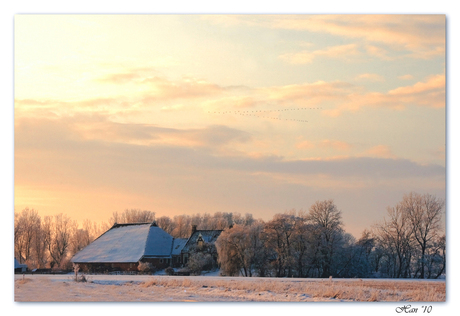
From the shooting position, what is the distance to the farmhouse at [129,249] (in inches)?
2370

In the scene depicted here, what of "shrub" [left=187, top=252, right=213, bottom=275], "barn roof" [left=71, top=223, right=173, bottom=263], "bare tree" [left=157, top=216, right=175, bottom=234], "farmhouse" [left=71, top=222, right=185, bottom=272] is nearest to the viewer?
"shrub" [left=187, top=252, right=213, bottom=275]

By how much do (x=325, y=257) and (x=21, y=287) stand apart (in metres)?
28.8

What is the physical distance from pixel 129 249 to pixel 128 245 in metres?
1.02

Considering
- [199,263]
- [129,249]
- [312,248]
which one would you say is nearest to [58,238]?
[129,249]

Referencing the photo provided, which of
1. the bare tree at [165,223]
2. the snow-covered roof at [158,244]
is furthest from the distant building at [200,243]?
the bare tree at [165,223]

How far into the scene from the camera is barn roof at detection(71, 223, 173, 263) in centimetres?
6128

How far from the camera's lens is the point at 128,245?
63375 millimetres

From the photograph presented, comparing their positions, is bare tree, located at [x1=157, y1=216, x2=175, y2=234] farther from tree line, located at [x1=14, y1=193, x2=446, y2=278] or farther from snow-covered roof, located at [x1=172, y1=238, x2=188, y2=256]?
tree line, located at [x1=14, y1=193, x2=446, y2=278]

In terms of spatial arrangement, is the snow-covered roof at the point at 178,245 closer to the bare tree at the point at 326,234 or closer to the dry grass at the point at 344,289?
the bare tree at the point at 326,234

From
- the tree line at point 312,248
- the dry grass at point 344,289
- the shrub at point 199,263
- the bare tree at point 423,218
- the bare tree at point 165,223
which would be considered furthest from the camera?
the bare tree at point 165,223

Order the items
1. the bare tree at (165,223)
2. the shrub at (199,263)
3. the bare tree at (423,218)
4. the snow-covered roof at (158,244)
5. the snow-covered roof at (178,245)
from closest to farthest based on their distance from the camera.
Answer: the bare tree at (423,218), the shrub at (199,263), the snow-covered roof at (158,244), the snow-covered roof at (178,245), the bare tree at (165,223)

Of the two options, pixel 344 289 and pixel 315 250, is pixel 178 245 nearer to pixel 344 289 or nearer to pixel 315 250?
pixel 315 250

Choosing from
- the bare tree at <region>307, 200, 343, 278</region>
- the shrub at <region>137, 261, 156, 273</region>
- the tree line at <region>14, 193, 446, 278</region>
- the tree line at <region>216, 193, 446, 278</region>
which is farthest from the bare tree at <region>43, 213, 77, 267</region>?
the bare tree at <region>307, 200, 343, 278</region>

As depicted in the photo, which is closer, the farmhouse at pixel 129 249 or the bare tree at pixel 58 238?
the bare tree at pixel 58 238
